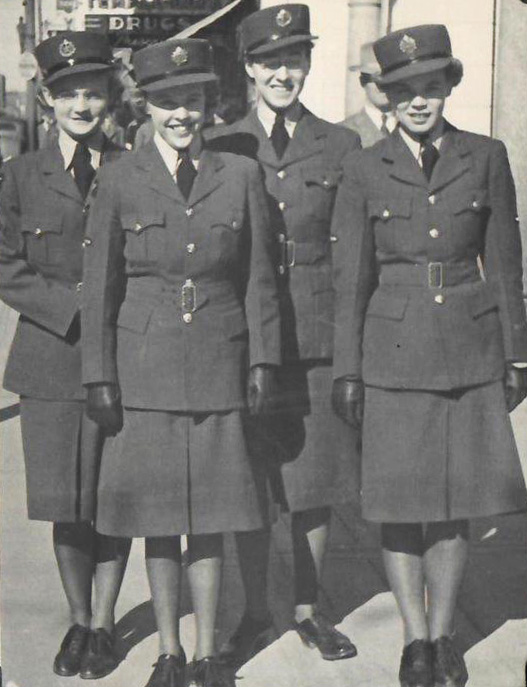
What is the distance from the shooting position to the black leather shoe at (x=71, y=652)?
5.12 meters

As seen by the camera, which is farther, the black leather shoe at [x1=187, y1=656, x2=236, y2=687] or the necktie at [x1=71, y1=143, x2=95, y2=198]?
the necktie at [x1=71, y1=143, x2=95, y2=198]

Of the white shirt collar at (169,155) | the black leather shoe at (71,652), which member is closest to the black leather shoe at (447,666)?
the black leather shoe at (71,652)

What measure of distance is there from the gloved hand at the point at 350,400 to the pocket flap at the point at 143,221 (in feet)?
2.56

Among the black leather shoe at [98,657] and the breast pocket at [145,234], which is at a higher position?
the breast pocket at [145,234]

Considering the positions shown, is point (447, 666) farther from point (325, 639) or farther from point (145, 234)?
point (145, 234)

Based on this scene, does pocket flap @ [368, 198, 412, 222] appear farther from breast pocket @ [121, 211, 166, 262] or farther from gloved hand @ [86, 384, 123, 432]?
gloved hand @ [86, 384, 123, 432]

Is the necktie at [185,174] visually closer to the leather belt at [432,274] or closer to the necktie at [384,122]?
the leather belt at [432,274]

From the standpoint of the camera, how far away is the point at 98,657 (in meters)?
5.14

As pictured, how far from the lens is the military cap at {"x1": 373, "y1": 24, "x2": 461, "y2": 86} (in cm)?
485

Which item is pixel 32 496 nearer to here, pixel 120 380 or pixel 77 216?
pixel 120 380

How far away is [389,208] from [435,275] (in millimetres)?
255

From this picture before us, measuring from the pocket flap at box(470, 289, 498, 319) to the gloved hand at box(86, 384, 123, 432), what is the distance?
1.14 metres

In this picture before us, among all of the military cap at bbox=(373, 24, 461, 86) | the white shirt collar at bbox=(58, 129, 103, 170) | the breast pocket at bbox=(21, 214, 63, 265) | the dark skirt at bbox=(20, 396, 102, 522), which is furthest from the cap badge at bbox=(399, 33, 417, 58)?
the dark skirt at bbox=(20, 396, 102, 522)

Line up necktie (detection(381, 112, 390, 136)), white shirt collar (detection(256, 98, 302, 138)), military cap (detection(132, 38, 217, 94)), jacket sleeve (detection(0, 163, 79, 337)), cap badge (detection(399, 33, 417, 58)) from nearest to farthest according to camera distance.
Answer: military cap (detection(132, 38, 217, 94)) < cap badge (detection(399, 33, 417, 58)) < jacket sleeve (detection(0, 163, 79, 337)) < white shirt collar (detection(256, 98, 302, 138)) < necktie (detection(381, 112, 390, 136))
